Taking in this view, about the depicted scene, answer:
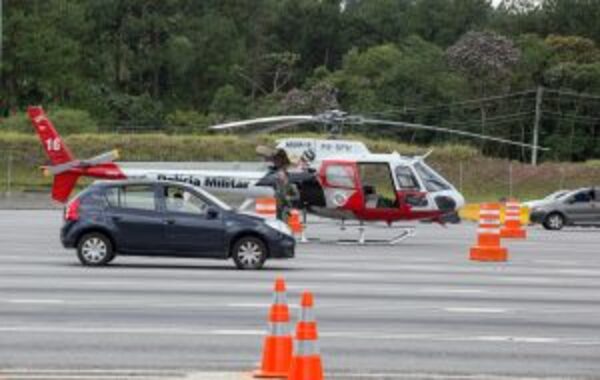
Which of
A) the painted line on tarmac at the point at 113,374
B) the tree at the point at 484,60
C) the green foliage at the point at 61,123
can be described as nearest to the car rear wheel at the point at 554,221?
the painted line on tarmac at the point at 113,374

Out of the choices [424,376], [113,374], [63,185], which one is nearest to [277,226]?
[424,376]

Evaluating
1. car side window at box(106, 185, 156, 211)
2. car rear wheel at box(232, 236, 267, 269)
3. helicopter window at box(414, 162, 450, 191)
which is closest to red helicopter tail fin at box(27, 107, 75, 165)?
helicopter window at box(414, 162, 450, 191)

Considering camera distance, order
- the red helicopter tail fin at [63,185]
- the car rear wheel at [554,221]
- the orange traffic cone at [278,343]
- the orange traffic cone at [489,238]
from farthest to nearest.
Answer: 1. the car rear wheel at [554,221]
2. the red helicopter tail fin at [63,185]
3. the orange traffic cone at [489,238]
4. the orange traffic cone at [278,343]

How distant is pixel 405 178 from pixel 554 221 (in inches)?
557

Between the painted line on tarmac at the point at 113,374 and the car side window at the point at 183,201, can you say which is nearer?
the painted line on tarmac at the point at 113,374

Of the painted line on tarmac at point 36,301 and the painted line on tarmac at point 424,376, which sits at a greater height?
the painted line on tarmac at point 424,376

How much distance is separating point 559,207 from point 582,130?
45.8 metres

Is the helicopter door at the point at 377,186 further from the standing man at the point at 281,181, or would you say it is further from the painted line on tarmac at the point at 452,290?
the painted line on tarmac at the point at 452,290

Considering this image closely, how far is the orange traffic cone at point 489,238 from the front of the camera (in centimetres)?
2538

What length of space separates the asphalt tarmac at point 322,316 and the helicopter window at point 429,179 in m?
4.85

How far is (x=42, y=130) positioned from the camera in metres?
38.5

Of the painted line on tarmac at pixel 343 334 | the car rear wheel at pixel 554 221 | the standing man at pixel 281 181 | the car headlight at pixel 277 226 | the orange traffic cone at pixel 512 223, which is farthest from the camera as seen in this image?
the car rear wheel at pixel 554 221

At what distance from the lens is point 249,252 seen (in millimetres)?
22328

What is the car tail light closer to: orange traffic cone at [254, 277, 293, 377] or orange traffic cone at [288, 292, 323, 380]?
orange traffic cone at [254, 277, 293, 377]
